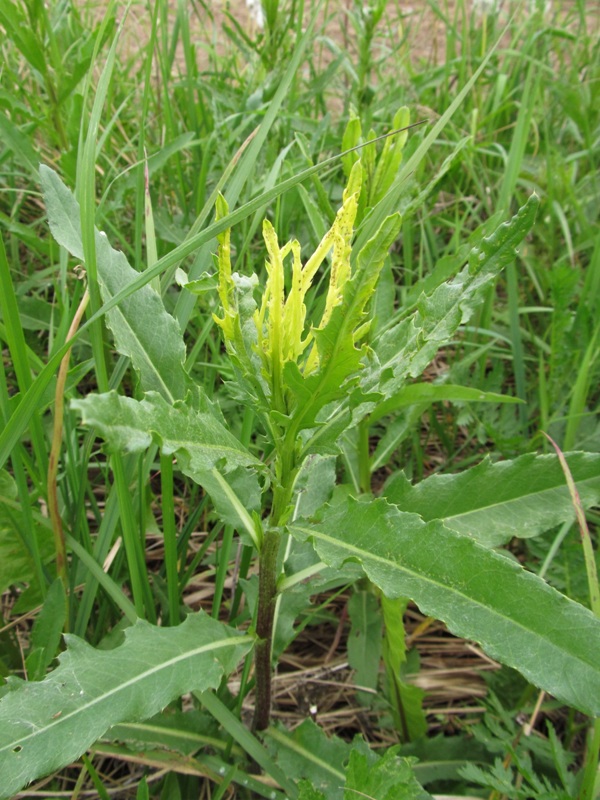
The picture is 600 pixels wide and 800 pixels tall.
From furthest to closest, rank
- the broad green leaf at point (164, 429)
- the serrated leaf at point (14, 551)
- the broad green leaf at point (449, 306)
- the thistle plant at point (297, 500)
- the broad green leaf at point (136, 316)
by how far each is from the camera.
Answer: the serrated leaf at point (14, 551), the broad green leaf at point (136, 316), the broad green leaf at point (449, 306), the thistle plant at point (297, 500), the broad green leaf at point (164, 429)

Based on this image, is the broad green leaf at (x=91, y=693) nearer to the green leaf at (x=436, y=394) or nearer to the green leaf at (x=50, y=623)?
the green leaf at (x=50, y=623)

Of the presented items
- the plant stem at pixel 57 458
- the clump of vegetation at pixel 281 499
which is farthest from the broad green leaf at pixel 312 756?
the plant stem at pixel 57 458

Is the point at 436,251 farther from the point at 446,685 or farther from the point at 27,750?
the point at 27,750

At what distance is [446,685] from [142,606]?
2.65 feet

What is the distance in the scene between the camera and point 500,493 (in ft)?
4.18

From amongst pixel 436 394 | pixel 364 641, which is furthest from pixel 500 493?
pixel 364 641

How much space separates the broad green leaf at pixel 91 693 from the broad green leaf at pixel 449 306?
0.55 m

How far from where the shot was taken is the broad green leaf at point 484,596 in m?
0.91

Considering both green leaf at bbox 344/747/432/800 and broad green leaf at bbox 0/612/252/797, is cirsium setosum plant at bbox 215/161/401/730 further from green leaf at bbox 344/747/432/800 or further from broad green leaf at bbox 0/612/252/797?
green leaf at bbox 344/747/432/800

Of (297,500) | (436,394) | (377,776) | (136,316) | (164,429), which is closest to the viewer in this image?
(164,429)

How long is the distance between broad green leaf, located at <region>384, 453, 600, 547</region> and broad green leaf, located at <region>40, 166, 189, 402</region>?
1.58ft

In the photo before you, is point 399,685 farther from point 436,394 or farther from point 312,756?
point 436,394

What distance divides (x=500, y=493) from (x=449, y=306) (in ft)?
1.29

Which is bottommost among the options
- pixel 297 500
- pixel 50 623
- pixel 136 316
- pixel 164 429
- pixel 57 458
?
pixel 50 623
